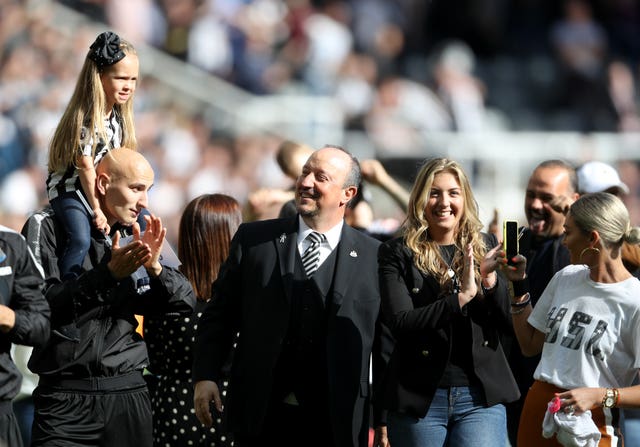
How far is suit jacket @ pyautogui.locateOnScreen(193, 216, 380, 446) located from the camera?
212 inches

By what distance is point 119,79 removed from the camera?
5961 millimetres

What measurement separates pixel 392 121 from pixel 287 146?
7.64 m

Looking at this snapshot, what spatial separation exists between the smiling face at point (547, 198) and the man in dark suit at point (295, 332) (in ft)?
5.00

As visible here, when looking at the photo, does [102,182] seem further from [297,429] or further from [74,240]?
[297,429]

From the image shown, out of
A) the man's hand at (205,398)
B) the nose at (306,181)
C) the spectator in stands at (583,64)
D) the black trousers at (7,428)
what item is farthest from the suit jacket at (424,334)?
the spectator in stands at (583,64)

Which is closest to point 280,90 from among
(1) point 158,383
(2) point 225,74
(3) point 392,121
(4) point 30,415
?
(2) point 225,74

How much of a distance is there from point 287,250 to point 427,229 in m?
0.70

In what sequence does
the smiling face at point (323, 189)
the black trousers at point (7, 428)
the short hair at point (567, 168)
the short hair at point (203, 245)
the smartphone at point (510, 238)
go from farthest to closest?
1. the short hair at point (567, 168)
2. the short hair at point (203, 245)
3. the smiling face at point (323, 189)
4. the smartphone at point (510, 238)
5. the black trousers at point (7, 428)

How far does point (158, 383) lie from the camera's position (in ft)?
20.4

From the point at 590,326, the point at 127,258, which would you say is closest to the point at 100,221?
the point at 127,258

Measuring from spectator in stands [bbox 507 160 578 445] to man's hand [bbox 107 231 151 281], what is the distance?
2287 millimetres

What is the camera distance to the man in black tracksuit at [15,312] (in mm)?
4730

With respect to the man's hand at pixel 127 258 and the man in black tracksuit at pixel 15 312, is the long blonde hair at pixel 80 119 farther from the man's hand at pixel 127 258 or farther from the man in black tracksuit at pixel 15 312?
the man in black tracksuit at pixel 15 312

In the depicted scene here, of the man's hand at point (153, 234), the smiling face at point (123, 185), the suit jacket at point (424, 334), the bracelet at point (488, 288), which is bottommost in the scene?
the suit jacket at point (424, 334)
